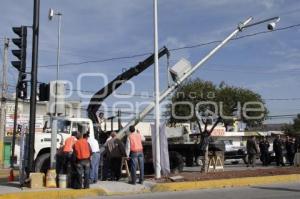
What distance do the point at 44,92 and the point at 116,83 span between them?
8588mm

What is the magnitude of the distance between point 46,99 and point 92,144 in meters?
2.16

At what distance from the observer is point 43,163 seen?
64.9ft

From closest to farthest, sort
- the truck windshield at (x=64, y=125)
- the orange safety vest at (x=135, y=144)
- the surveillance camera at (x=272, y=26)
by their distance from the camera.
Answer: the orange safety vest at (x=135, y=144)
the truck windshield at (x=64, y=125)
the surveillance camera at (x=272, y=26)

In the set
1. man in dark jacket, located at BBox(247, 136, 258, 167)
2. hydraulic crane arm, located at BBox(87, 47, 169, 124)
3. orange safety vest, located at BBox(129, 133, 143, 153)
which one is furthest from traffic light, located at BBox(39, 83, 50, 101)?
man in dark jacket, located at BBox(247, 136, 258, 167)

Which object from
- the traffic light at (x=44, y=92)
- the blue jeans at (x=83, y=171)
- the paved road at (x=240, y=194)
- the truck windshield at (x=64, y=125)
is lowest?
the paved road at (x=240, y=194)

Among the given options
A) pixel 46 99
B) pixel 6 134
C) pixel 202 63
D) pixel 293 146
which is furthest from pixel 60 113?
pixel 6 134

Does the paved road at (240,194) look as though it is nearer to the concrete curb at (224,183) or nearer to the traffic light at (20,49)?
the concrete curb at (224,183)

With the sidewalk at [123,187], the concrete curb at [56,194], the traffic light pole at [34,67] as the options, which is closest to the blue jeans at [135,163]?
the sidewalk at [123,187]

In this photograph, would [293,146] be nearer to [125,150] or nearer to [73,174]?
[125,150]

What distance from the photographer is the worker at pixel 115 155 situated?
60.4ft

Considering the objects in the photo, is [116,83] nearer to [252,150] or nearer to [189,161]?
[189,161]

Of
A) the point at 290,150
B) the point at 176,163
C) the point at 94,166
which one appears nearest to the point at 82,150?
the point at 94,166

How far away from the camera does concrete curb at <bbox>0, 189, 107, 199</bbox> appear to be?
1454 centimetres

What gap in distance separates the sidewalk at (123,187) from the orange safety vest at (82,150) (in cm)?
99
